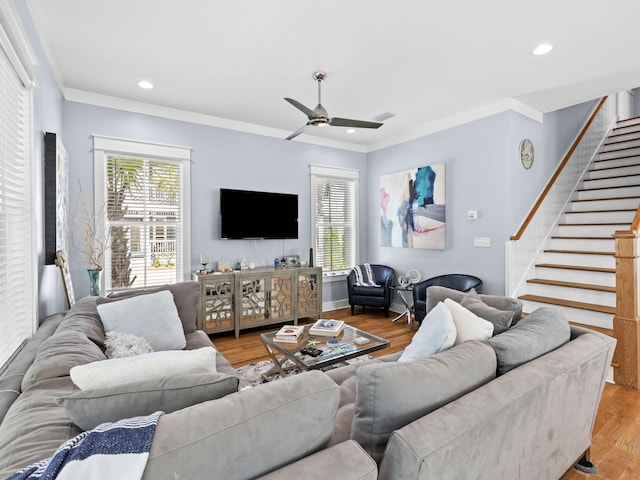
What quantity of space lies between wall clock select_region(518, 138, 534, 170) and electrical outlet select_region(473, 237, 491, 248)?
100cm

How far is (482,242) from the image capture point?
405cm

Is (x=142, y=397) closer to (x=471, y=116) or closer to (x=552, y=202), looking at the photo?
(x=471, y=116)

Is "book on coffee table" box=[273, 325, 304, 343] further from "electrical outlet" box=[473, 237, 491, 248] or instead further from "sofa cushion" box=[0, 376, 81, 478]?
"electrical outlet" box=[473, 237, 491, 248]

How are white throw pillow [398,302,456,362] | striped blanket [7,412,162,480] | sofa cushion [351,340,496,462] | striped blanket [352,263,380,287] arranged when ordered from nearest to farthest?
1. striped blanket [7,412,162,480]
2. sofa cushion [351,340,496,462]
3. white throw pillow [398,302,456,362]
4. striped blanket [352,263,380,287]

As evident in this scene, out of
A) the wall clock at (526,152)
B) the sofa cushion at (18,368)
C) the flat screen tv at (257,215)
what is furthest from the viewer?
the flat screen tv at (257,215)

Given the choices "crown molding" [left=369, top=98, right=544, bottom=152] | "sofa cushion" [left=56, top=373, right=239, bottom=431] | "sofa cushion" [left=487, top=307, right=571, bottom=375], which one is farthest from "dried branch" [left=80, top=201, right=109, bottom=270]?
"crown molding" [left=369, top=98, right=544, bottom=152]

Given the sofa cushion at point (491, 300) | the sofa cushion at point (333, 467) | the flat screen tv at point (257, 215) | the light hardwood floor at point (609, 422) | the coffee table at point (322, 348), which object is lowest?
the light hardwood floor at point (609, 422)

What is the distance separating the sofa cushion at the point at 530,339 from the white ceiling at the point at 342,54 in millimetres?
2015

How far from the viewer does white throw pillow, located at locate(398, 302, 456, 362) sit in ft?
5.17

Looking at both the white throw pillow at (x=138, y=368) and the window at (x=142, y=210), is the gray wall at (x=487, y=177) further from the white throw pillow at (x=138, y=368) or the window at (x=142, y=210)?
the white throw pillow at (x=138, y=368)

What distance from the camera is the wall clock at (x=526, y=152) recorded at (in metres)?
3.99

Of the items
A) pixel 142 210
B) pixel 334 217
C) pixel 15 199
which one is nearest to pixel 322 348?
pixel 15 199

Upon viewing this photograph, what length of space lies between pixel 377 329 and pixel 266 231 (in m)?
1.99

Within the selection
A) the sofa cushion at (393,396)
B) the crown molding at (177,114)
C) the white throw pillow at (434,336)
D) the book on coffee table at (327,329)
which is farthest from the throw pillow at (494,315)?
the crown molding at (177,114)
